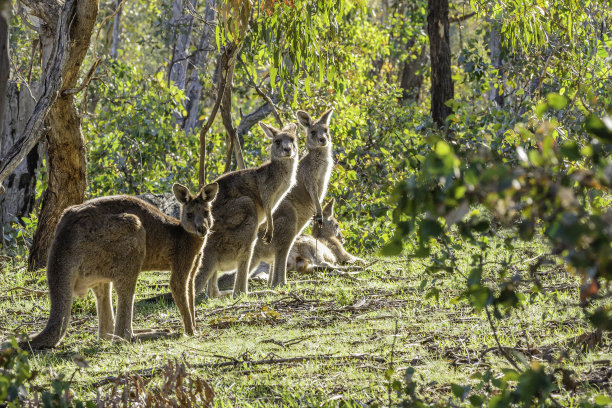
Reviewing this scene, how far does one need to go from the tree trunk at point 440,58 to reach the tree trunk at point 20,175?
659cm

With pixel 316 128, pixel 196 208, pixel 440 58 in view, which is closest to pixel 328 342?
pixel 196 208

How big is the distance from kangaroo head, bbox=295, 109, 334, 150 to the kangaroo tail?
462 cm

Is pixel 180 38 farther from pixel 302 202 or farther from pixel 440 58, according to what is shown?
pixel 302 202

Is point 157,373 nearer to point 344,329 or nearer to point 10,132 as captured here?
point 344,329

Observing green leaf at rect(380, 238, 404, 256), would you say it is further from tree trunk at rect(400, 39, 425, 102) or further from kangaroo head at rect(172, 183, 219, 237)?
tree trunk at rect(400, 39, 425, 102)

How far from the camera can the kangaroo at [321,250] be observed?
31.0 ft

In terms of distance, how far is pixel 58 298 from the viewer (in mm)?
5457

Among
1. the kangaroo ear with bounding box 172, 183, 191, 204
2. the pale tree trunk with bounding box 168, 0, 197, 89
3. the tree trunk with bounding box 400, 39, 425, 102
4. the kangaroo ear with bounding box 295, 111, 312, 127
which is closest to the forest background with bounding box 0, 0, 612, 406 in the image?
the kangaroo ear with bounding box 295, 111, 312, 127

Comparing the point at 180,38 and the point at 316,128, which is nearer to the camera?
the point at 316,128

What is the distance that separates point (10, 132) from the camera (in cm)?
1056

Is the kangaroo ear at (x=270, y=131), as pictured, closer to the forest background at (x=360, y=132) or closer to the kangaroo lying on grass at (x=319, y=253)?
the forest background at (x=360, y=132)

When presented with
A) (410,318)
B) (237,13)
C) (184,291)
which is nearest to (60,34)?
(237,13)

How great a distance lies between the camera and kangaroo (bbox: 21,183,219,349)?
5500 millimetres

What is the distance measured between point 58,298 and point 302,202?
4359 mm
